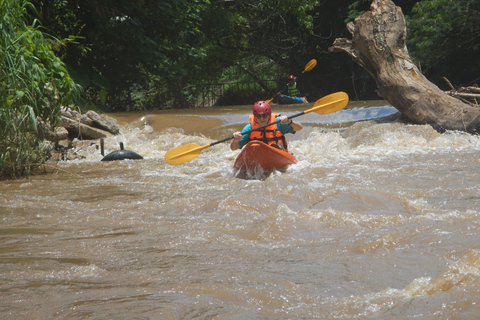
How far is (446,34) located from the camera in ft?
46.8

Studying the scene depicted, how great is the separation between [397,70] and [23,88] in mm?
6187

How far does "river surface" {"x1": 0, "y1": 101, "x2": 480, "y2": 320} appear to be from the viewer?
2.30 meters

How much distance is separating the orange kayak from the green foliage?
8.98 meters

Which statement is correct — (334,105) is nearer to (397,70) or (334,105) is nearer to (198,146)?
(198,146)

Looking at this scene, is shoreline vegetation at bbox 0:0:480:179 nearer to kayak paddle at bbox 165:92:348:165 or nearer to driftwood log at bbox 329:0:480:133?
driftwood log at bbox 329:0:480:133

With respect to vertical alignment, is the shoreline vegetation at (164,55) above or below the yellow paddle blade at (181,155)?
above

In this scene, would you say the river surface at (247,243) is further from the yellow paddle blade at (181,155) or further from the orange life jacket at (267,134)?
the orange life jacket at (267,134)

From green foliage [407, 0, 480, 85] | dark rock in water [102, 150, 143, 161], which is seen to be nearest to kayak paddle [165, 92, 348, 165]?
dark rock in water [102, 150, 143, 161]

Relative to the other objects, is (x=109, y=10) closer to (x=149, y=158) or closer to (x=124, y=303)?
(x=149, y=158)

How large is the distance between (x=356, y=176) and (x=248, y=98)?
14753mm

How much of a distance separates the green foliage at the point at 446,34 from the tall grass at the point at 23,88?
10567 millimetres

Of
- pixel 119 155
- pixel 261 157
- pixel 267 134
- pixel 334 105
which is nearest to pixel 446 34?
pixel 334 105

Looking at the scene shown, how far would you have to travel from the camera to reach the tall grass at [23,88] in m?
5.44

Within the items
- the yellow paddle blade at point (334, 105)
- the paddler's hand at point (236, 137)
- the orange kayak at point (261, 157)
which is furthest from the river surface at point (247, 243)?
the yellow paddle blade at point (334, 105)
